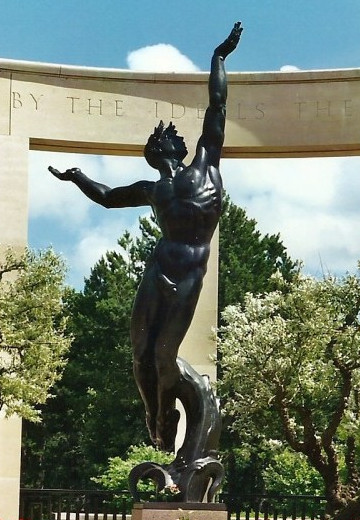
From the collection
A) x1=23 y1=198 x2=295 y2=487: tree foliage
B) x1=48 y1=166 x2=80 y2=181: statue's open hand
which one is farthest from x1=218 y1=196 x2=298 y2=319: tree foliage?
x1=48 y1=166 x2=80 y2=181: statue's open hand

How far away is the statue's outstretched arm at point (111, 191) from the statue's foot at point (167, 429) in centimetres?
255

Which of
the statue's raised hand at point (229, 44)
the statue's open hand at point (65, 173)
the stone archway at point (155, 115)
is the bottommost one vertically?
the statue's open hand at point (65, 173)

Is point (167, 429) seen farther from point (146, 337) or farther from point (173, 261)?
point (173, 261)

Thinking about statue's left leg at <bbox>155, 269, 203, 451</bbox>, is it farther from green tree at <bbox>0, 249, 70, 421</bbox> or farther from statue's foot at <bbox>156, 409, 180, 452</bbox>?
green tree at <bbox>0, 249, 70, 421</bbox>

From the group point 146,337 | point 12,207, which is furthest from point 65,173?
point 12,207

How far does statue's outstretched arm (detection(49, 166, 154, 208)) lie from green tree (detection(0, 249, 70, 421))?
11.9 metres

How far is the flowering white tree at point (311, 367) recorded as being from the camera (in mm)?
23344

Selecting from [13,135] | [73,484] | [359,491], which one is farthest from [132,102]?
[73,484]

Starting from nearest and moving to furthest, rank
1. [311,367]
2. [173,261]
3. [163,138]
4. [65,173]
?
[173,261] < [163,138] < [65,173] < [311,367]

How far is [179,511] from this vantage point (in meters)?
11.3

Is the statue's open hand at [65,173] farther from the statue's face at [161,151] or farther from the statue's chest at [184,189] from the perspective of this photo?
the statue's chest at [184,189]

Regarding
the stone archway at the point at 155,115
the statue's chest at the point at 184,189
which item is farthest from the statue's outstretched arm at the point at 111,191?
the stone archway at the point at 155,115

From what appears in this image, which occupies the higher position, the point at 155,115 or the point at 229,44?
the point at 155,115

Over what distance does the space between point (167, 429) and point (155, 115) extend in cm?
1798
